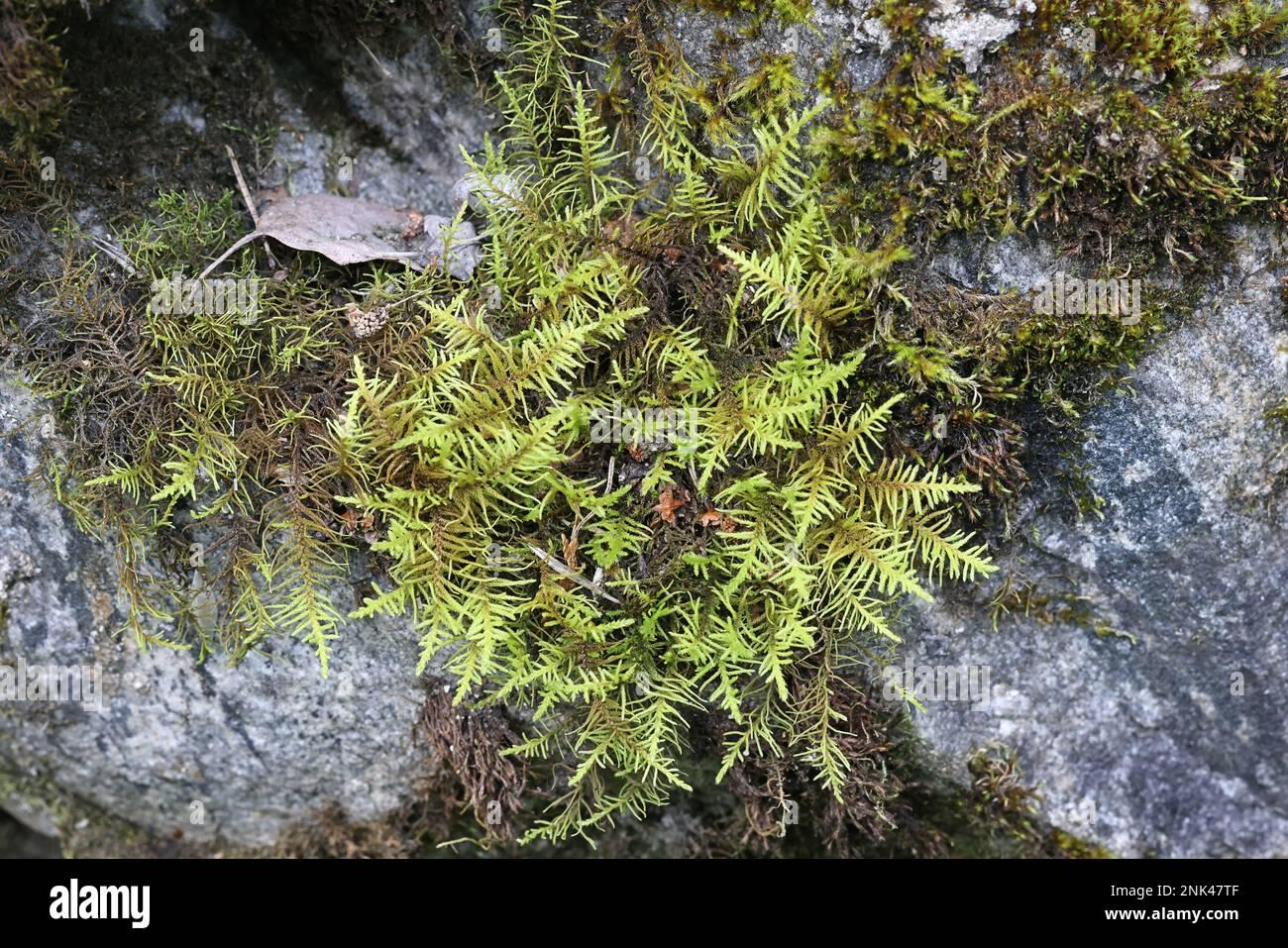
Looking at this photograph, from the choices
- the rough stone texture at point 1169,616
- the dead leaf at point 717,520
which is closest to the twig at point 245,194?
the dead leaf at point 717,520

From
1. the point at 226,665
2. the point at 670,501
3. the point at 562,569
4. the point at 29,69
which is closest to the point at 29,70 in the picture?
the point at 29,69

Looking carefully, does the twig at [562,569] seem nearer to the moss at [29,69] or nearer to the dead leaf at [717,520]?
the dead leaf at [717,520]

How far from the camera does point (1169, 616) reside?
98.5 inches

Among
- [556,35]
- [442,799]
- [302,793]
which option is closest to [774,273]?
[556,35]

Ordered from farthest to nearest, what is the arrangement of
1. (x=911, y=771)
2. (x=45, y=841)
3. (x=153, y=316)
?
(x=45, y=841)
(x=911, y=771)
(x=153, y=316)

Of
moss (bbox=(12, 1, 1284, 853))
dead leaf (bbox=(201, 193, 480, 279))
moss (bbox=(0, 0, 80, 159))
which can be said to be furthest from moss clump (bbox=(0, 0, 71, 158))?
dead leaf (bbox=(201, 193, 480, 279))

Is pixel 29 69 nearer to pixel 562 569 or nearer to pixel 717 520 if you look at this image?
pixel 562 569

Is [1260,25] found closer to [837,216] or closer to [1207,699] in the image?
[837,216]

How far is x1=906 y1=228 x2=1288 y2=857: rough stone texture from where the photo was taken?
7.84 ft

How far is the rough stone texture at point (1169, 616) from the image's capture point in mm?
2389

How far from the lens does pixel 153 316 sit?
2516 mm

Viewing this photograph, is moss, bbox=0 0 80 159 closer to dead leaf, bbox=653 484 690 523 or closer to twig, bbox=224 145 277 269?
twig, bbox=224 145 277 269

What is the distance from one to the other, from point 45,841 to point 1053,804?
4.37m

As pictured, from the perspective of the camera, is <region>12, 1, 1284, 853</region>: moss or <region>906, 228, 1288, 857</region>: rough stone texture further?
<region>906, 228, 1288, 857</region>: rough stone texture
